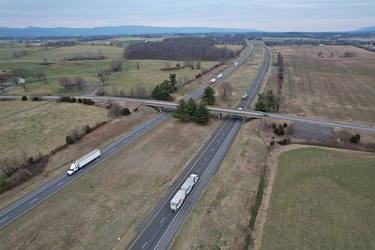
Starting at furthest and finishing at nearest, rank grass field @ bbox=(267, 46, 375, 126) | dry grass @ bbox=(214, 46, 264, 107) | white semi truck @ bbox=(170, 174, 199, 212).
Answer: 1. dry grass @ bbox=(214, 46, 264, 107)
2. grass field @ bbox=(267, 46, 375, 126)
3. white semi truck @ bbox=(170, 174, 199, 212)

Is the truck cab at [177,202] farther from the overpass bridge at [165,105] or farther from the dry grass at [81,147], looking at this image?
the overpass bridge at [165,105]

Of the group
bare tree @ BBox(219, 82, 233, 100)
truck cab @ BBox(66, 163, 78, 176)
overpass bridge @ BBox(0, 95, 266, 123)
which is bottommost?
truck cab @ BBox(66, 163, 78, 176)

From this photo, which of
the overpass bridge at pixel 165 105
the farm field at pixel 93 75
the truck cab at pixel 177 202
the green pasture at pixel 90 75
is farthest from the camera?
the green pasture at pixel 90 75

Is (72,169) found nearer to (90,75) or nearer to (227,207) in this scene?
(227,207)

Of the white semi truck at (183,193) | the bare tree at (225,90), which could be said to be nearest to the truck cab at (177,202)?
the white semi truck at (183,193)

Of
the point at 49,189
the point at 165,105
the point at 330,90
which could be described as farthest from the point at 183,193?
the point at 330,90

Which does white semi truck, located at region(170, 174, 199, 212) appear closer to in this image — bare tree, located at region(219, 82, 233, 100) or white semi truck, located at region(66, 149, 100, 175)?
white semi truck, located at region(66, 149, 100, 175)

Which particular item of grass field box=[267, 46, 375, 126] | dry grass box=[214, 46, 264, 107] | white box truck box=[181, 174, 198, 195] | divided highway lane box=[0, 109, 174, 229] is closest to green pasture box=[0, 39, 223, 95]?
dry grass box=[214, 46, 264, 107]
